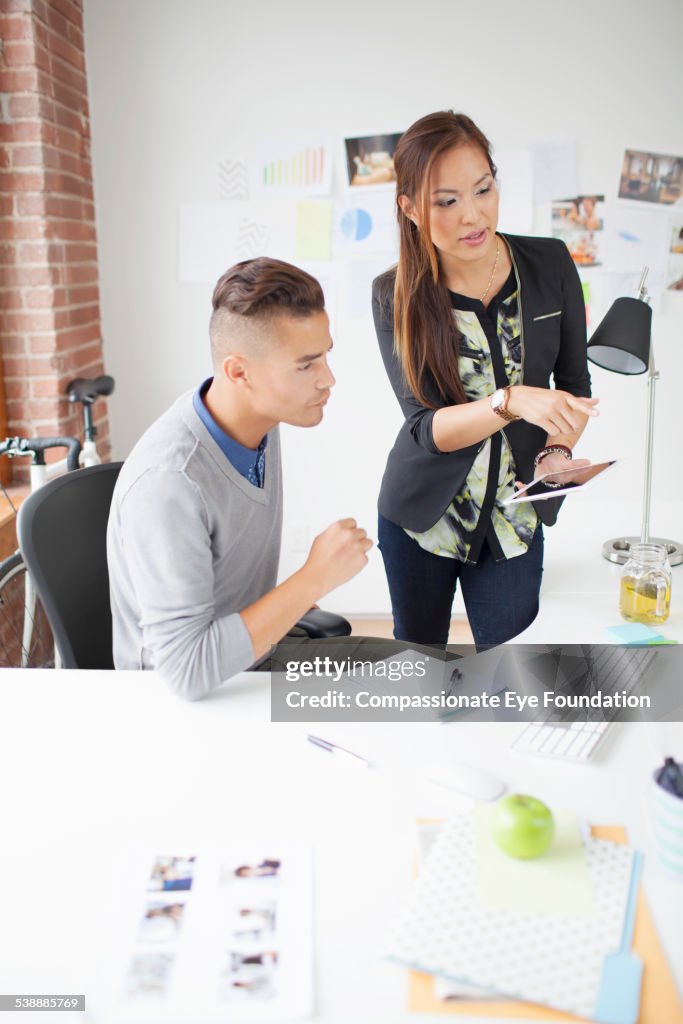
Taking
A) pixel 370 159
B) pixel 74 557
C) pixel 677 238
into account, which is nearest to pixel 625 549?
pixel 74 557

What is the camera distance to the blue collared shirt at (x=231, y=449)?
146cm

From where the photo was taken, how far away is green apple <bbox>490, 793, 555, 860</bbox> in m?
0.95

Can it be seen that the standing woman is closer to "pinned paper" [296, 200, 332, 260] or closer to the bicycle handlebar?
the bicycle handlebar

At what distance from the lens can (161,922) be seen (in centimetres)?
89

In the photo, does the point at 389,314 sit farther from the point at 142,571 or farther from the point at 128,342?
the point at 128,342

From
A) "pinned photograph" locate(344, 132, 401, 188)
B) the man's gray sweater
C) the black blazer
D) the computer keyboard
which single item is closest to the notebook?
the computer keyboard

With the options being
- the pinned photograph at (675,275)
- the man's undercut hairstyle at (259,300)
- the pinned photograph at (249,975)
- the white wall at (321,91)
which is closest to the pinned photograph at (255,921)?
the pinned photograph at (249,975)

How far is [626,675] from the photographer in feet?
4.58

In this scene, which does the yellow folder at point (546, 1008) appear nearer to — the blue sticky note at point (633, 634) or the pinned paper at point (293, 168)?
the blue sticky note at point (633, 634)

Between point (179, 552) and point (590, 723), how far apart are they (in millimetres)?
642

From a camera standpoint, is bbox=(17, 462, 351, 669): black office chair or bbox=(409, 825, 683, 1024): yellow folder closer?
bbox=(409, 825, 683, 1024): yellow folder

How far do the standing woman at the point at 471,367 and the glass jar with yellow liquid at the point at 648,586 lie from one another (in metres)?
0.23

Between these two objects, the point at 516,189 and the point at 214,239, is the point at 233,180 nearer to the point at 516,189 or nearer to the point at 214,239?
the point at 214,239

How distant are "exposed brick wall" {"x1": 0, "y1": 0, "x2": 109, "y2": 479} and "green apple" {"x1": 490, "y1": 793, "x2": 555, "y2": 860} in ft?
7.27
